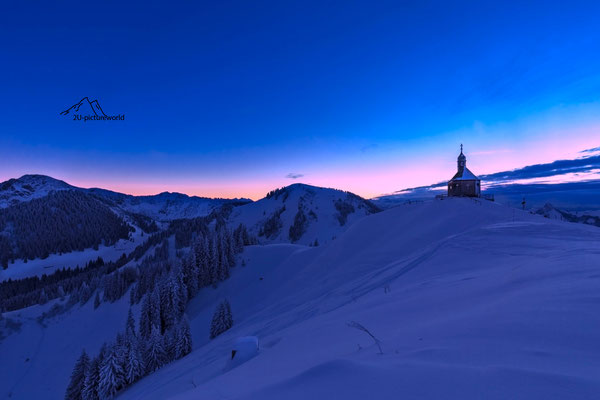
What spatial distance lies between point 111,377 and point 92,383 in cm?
378

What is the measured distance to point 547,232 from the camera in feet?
47.8

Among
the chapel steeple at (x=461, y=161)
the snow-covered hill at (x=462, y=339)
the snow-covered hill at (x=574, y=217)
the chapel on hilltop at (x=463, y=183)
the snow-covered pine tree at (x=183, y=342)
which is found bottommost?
the snow-covered hill at (x=574, y=217)

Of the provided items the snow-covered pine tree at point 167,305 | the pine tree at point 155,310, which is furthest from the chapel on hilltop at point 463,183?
the pine tree at point 155,310

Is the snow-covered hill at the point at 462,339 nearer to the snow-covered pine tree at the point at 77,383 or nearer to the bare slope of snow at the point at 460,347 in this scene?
the bare slope of snow at the point at 460,347

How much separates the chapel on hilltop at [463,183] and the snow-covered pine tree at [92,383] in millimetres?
52440

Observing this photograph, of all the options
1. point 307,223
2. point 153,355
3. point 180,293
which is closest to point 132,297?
point 180,293

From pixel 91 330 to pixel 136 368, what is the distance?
44724 millimetres

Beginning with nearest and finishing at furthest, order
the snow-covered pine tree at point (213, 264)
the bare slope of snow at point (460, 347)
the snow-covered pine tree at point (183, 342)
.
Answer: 1. the bare slope of snow at point (460, 347)
2. the snow-covered pine tree at point (183, 342)
3. the snow-covered pine tree at point (213, 264)

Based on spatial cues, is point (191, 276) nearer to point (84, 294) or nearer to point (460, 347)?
point (84, 294)

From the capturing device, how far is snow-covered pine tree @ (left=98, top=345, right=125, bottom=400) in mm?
26531

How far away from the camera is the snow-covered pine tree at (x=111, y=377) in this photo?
26.5 m

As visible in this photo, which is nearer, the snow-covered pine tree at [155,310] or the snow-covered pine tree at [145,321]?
the snow-covered pine tree at [145,321]

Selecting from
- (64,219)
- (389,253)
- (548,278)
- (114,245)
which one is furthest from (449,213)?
(64,219)

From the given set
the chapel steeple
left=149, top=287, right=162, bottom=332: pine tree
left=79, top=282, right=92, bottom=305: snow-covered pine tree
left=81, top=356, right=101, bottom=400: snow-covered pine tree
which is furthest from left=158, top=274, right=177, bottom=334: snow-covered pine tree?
the chapel steeple
